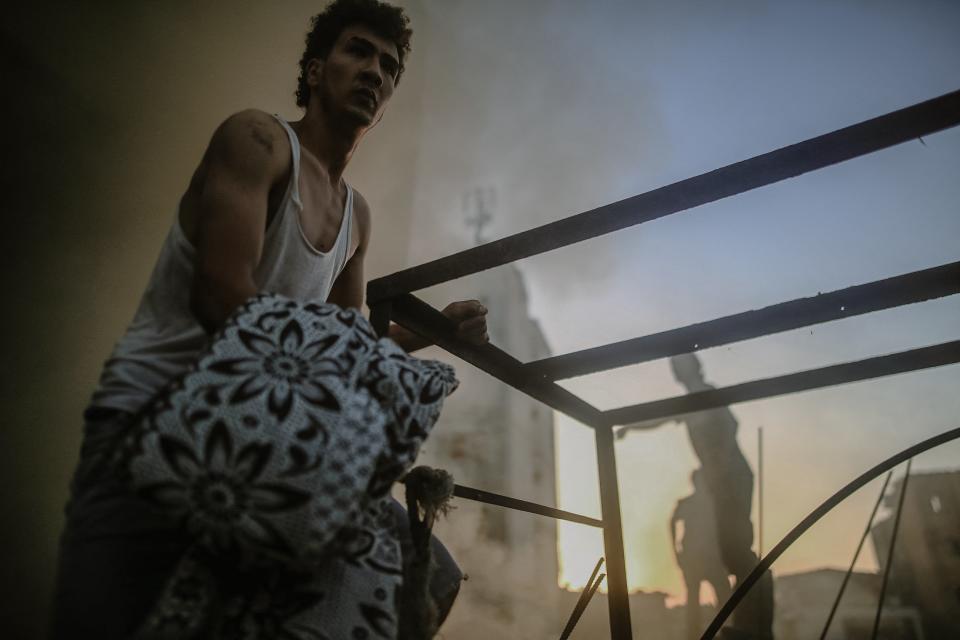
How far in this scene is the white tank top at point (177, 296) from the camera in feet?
2.97

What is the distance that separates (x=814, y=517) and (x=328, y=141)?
2.10 metres

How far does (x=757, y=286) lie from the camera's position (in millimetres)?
5113

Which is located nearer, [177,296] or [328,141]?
[177,296]

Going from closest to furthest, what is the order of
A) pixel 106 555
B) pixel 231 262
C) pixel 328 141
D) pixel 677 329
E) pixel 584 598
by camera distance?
pixel 106 555
pixel 231 262
pixel 328 141
pixel 677 329
pixel 584 598

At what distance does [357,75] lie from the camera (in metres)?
1.43

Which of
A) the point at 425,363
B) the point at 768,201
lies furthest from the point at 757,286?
the point at 425,363

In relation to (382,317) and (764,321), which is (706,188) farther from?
(382,317)

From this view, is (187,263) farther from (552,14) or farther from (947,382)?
(552,14)

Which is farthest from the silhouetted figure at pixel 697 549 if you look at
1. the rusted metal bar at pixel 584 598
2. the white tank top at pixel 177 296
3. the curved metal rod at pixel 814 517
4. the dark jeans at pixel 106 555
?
the dark jeans at pixel 106 555

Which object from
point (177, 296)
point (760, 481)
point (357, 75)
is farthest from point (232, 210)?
point (760, 481)

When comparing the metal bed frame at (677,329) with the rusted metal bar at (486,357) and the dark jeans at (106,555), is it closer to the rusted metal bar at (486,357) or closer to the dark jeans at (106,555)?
the rusted metal bar at (486,357)

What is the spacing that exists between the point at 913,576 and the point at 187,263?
12895 mm

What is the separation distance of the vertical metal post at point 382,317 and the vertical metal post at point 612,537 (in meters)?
1.25

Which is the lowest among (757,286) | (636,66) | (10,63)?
(10,63)
